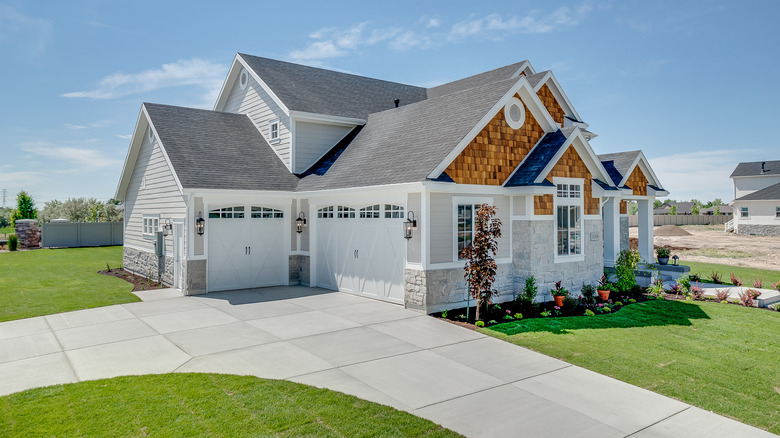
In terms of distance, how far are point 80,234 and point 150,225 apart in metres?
19.0

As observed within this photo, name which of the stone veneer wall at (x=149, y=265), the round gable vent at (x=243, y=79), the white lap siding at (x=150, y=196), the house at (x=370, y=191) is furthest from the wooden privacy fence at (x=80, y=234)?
the round gable vent at (x=243, y=79)

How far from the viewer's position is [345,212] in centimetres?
1334

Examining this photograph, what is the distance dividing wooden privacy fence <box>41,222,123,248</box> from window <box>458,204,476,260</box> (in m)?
28.9

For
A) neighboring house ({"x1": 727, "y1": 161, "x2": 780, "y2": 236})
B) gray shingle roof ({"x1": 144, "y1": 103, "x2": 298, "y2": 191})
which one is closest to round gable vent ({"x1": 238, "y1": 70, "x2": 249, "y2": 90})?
gray shingle roof ({"x1": 144, "y1": 103, "x2": 298, "y2": 191})

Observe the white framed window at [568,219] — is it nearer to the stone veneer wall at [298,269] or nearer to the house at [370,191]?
the house at [370,191]

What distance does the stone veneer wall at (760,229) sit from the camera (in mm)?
43372

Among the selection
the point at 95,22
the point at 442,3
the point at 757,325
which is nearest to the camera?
the point at 757,325

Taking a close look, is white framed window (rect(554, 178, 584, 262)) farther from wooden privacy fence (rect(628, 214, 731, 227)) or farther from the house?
wooden privacy fence (rect(628, 214, 731, 227))

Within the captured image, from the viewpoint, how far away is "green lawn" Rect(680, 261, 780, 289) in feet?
55.6

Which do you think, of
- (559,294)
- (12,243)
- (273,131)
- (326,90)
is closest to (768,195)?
(559,294)

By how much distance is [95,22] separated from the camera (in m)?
14.6

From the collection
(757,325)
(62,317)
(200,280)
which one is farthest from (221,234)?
(757,325)

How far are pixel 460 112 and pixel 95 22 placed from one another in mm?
12247

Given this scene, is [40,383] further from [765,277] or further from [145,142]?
[765,277]
